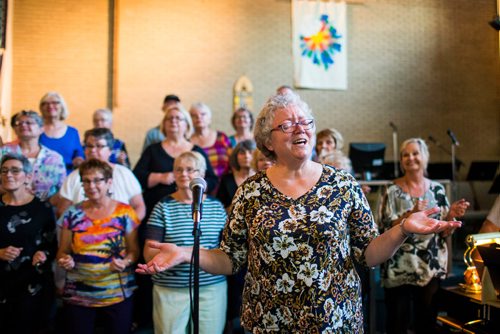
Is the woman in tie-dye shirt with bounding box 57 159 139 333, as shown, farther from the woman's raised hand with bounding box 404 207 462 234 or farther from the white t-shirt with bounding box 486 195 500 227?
the white t-shirt with bounding box 486 195 500 227

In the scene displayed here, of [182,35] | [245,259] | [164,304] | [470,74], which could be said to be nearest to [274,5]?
[182,35]

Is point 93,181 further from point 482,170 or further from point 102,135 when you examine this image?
point 482,170

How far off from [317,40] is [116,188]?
5.74 meters

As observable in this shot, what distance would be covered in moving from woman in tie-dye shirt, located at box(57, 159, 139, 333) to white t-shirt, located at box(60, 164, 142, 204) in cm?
44

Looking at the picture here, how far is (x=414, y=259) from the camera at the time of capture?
3.01 meters

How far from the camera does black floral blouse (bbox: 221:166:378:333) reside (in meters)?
1.54

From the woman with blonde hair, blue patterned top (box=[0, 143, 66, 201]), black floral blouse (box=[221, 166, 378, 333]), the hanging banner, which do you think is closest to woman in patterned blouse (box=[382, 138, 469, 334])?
black floral blouse (box=[221, 166, 378, 333])

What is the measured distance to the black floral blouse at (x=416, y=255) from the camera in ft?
9.85

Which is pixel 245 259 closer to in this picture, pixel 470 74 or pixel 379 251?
pixel 379 251

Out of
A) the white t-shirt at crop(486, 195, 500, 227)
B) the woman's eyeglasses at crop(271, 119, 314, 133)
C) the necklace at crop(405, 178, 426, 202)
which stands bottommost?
the white t-shirt at crop(486, 195, 500, 227)

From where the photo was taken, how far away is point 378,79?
332 inches

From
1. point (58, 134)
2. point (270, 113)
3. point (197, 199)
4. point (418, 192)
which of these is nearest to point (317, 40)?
point (58, 134)

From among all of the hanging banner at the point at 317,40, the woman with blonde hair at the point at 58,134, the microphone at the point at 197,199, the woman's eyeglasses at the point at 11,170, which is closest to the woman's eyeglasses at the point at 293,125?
the microphone at the point at 197,199

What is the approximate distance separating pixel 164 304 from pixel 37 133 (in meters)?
1.80
